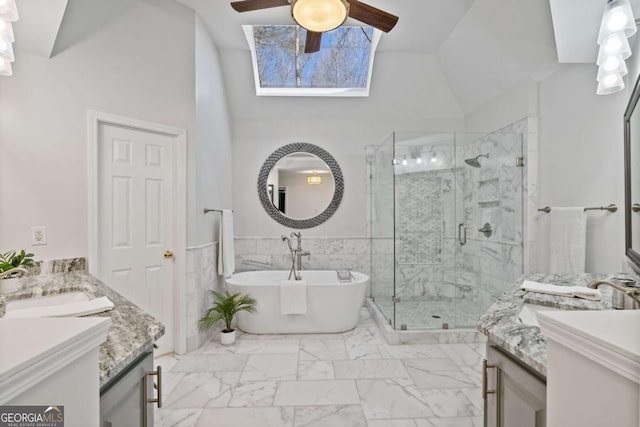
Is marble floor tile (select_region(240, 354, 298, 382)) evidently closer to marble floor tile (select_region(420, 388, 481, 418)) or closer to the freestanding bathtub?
the freestanding bathtub

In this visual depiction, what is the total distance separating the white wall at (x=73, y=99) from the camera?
6.57 feet

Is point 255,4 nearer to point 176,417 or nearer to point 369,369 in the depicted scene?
point 176,417

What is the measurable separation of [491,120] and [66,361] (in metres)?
4.01

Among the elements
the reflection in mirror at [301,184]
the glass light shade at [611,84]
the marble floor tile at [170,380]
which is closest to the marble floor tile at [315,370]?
the marble floor tile at [170,380]

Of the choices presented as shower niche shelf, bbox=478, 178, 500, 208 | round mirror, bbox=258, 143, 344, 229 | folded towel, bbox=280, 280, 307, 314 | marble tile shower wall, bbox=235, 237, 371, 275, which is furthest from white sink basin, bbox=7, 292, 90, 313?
shower niche shelf, bbox=478, 178, 500, 208

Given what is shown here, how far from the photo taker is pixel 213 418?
1.89 metres

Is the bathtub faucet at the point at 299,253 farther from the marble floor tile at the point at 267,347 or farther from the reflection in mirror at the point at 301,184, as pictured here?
the marble floor tile at the point at 267,347

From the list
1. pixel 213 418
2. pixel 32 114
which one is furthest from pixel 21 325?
pixel 32 114

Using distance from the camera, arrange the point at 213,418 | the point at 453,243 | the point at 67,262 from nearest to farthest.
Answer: the point at 213,418, the point at 67,262, the point at 453,243

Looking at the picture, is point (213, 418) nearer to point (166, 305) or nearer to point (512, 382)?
point (166, 305)

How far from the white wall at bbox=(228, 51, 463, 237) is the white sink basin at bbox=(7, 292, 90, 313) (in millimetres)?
2495

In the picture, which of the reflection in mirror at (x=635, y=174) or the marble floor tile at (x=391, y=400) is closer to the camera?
the reflection in mirror at (x=635, y=174)

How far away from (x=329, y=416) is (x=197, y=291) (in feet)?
5.36

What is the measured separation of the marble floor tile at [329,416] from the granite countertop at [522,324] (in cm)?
111
